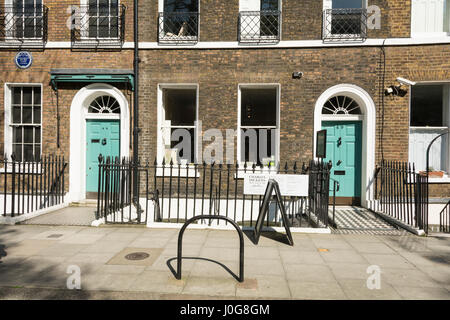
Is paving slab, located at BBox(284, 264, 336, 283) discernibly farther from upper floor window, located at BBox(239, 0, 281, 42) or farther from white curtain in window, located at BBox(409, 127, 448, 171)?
upper floor window, located at BBox(239, 0, 281, 42)

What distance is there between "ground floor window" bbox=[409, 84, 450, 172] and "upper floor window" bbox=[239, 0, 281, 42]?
438 centimetres

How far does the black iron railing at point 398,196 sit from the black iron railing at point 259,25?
484 cm

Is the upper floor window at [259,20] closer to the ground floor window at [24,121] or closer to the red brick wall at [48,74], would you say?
the red brick wall at [48,74]

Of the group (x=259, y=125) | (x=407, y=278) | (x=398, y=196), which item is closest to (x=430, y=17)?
(x=398, y=196)

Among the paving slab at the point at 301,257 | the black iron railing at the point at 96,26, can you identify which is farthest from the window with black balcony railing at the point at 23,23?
the paving slab at the point at 301,257

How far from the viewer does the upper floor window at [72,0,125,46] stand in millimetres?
9547

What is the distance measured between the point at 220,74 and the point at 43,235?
6.04m

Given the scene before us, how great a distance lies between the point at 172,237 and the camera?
21.3 ft

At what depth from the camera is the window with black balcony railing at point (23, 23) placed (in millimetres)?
9656

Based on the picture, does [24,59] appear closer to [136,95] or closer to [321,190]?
[136,95]

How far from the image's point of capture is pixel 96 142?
9.77 metres

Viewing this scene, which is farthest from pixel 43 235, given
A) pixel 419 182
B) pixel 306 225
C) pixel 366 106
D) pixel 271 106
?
pixel 366 106

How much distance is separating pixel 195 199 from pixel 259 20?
548 cm
